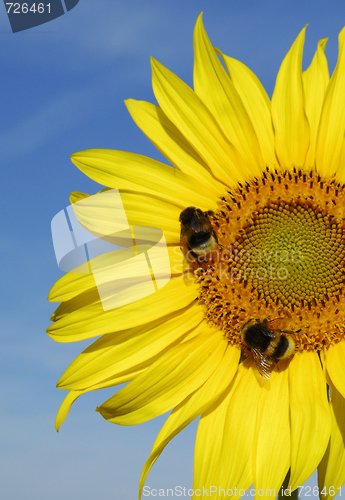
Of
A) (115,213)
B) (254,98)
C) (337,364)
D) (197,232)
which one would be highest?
(254,98)

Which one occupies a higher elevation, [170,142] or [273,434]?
[170,142]

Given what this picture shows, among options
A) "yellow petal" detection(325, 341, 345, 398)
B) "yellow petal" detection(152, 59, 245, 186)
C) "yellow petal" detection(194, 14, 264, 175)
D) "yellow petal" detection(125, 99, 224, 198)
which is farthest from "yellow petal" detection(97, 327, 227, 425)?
"yellow petal" detection(194, 14, 264, 175)

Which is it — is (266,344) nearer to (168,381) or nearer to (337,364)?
(337,364)

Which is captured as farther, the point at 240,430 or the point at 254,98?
the point at 254,98

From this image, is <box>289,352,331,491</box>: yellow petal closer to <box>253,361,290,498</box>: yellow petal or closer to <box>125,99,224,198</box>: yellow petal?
<box>253,361,290,498</box>: yellow petal

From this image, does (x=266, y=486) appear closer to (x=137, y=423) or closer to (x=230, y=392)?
(x=230, y=392)

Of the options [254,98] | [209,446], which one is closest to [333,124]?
[254,98]

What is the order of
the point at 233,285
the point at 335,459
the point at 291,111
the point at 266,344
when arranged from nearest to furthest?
the point at 335,459
the point at 266,344
the point at 233,285
the point at 291,111
